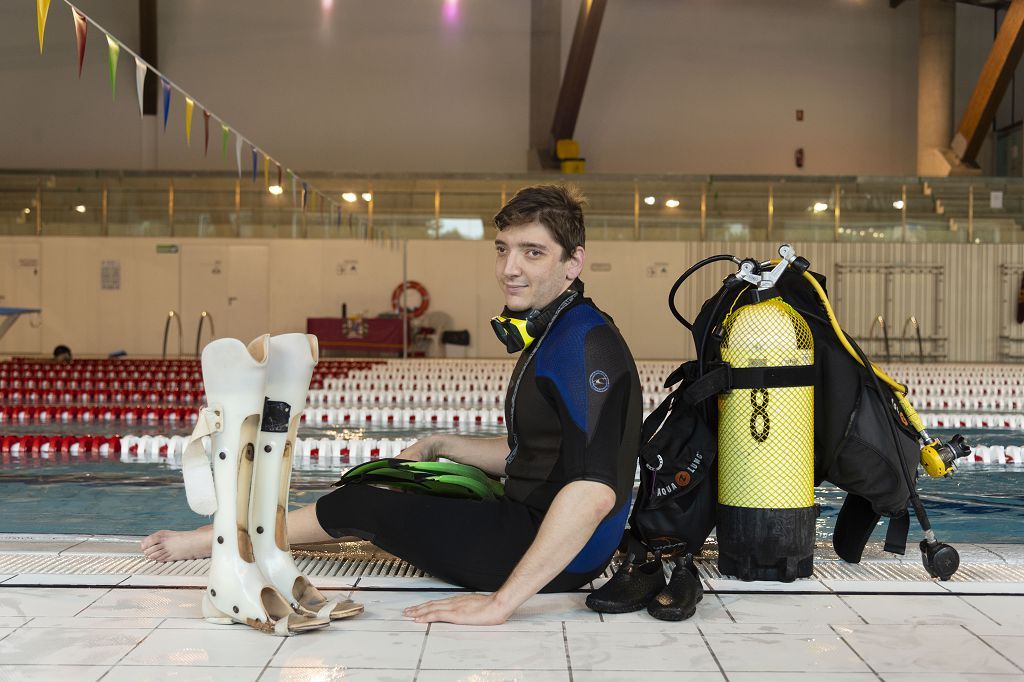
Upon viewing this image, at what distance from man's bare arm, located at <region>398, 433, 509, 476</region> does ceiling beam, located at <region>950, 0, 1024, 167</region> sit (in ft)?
57.0

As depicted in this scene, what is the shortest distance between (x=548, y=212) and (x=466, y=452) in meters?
0.99

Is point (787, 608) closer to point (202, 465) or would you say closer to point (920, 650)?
point (920, 650)

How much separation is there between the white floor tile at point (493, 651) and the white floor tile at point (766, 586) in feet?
2.28

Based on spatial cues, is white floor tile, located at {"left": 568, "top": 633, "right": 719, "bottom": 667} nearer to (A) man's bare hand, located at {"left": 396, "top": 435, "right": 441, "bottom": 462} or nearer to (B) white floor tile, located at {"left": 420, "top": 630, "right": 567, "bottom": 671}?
(B) white floor tile, located at {"left": 420, "top": 630, "right": 567, "bottom": 671}

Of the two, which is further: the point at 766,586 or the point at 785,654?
the point at 766,586

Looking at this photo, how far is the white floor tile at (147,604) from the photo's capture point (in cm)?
272

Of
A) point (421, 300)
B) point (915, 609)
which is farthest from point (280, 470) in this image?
point (421, 300)

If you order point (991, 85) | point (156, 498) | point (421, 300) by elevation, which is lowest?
point (156, 498)

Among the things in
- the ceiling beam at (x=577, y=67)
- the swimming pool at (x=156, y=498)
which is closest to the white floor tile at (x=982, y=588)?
the swimming pool at (x=156, y=498)

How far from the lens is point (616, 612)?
2793 millimetres

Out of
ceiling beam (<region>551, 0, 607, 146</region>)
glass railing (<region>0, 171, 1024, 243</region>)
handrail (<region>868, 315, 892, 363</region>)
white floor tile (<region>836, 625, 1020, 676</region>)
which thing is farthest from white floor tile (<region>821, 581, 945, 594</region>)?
handrail (<region>868, 315, 892, 363</region>)

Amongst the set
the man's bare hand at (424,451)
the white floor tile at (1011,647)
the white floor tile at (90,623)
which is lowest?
the white floor tile at (90,623)

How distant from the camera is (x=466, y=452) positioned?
340cm

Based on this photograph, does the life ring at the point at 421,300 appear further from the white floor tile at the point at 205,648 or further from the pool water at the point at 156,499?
the white floor tile at the point at 205,648
